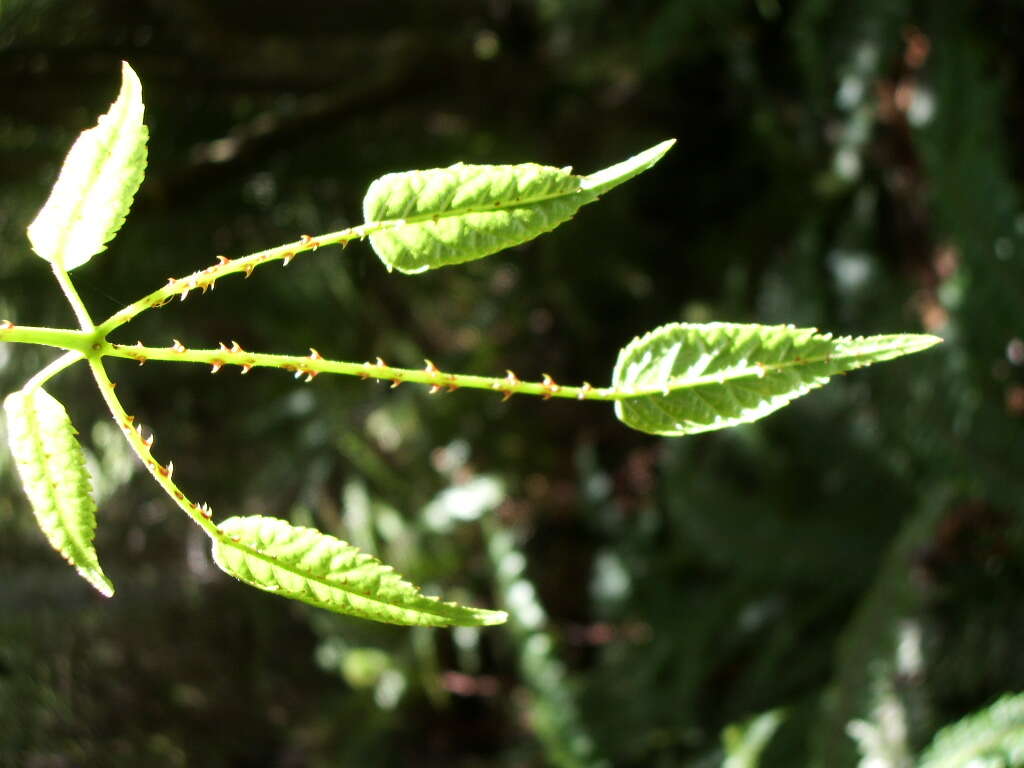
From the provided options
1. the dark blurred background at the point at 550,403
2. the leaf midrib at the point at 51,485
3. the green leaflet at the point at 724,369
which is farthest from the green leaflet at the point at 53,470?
the dark blurred background at the point at 550,403

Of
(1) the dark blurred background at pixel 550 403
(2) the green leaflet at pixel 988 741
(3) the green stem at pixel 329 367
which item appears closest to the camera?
(3) the green stem at pixel 329 367

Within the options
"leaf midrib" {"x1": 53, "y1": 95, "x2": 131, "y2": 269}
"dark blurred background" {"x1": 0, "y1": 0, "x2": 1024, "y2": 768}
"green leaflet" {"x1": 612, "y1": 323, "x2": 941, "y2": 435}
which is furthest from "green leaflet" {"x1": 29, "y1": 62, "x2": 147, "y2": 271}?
"dark blurred background" {"x1": 0, "y1": 0, "x2": 1024, "y2": 768}

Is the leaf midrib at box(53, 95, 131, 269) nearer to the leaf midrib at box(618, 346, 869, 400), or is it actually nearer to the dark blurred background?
the leaf midrib at box(618, 346, 869, 400)

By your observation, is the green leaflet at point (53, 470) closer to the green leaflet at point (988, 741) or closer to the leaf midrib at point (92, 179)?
the leaf midrib at point (92, 179)

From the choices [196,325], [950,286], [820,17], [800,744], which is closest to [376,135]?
[196,325]

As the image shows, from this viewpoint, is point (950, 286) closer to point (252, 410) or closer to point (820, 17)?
point (820, 17)

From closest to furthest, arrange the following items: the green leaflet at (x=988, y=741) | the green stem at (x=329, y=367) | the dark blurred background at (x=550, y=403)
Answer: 1. the green stem at (x=329, y=367)
2. the green leaflet at (x=988, y=741)
3. the dark blurred background at (x=550, y=403)

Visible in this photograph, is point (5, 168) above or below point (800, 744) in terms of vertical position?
above
